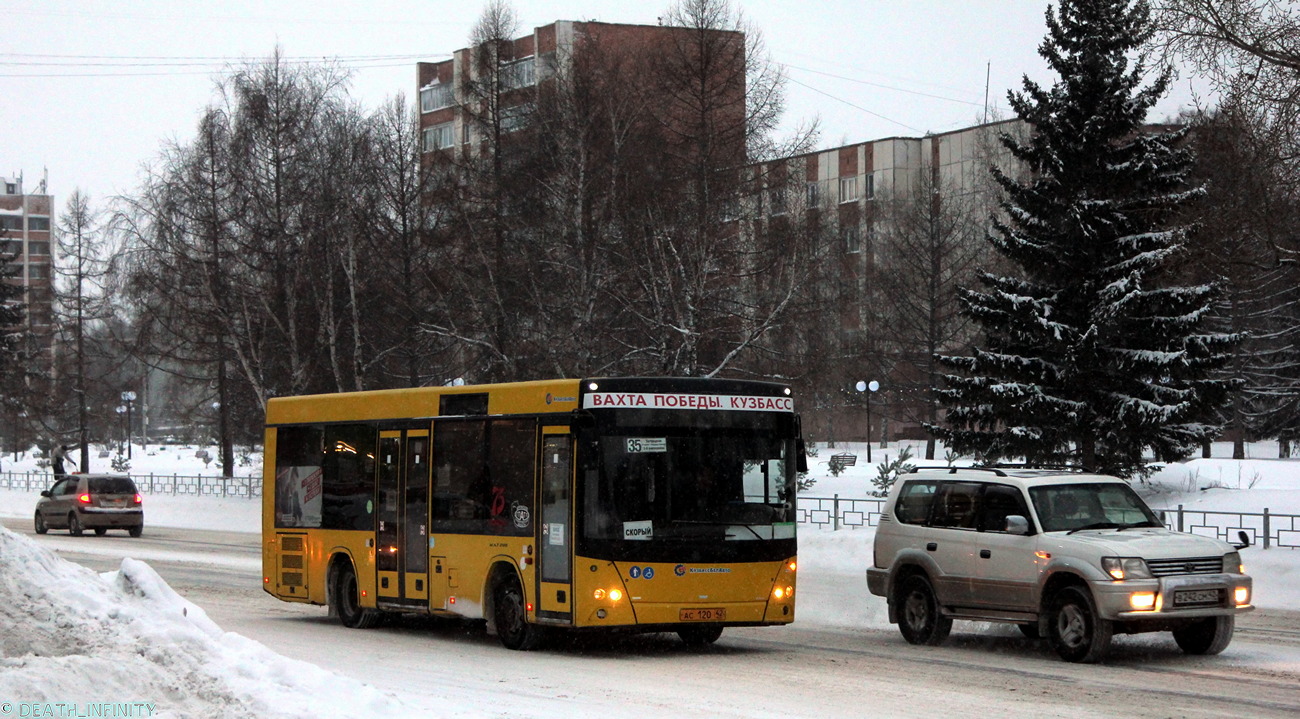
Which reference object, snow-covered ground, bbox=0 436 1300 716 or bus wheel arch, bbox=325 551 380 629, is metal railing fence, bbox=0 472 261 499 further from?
snow-covered ground, bbox=0 436 1300 716

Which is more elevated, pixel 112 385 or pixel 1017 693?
pixel 112 385

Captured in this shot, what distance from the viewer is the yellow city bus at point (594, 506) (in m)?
14.2

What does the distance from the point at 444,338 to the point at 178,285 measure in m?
10.4

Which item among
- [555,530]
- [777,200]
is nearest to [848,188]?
[777,200]

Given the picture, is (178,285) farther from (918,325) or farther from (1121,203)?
(1121,203)

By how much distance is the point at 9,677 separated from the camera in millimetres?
7816

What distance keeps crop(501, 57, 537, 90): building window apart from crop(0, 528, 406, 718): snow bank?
33669mm

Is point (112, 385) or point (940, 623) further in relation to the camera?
point (112, 385)

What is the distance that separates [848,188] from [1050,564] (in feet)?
226

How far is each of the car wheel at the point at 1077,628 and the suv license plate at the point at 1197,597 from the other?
2.09ft

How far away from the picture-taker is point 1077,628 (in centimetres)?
1356

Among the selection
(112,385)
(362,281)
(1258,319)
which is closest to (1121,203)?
(362,281)

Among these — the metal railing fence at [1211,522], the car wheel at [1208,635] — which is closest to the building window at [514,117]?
the metal railing fence at [1211,522]

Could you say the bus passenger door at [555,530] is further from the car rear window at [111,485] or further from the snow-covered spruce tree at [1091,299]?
the car rear window at [111,485]
